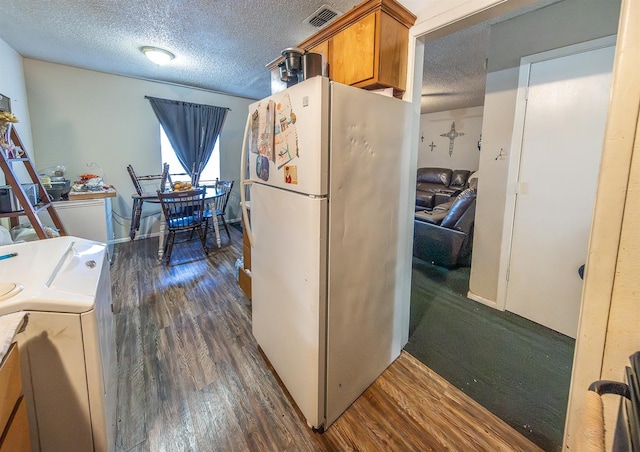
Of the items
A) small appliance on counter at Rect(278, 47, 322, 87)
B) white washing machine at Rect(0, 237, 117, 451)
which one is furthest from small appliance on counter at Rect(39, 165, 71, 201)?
small appliance on counter at Rect(278, 47, 322, 87)

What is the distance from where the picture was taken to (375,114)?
4.46 feet

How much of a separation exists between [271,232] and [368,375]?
0.98 meters

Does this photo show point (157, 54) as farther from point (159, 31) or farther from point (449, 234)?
point (449, 234)

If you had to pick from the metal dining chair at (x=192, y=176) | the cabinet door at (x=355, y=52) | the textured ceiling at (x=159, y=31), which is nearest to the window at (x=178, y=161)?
the metal dining chair at (x=192, y=176)

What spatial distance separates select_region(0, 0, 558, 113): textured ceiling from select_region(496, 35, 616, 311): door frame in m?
0.34

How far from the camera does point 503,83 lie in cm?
227

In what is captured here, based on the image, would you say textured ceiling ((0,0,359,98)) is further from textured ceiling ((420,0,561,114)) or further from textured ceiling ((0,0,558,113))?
textured ceiling ((420,0,561,114))

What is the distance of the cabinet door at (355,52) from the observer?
145 centimetres

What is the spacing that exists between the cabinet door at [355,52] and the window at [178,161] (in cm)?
368

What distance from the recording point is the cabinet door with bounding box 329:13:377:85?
1447mm

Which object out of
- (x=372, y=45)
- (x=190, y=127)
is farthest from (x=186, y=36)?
(x=190, y=127)

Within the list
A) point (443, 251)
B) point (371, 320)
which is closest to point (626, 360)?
point (371, 320)

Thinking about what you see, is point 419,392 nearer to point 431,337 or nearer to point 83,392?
point 431,337

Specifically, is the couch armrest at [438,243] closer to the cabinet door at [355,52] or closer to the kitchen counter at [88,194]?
the cabinet door at [355,52]
